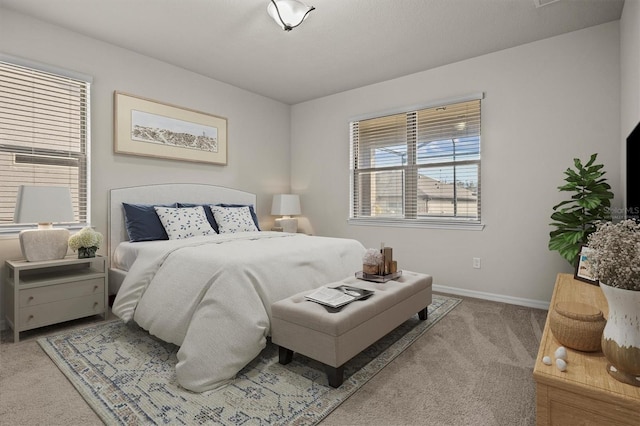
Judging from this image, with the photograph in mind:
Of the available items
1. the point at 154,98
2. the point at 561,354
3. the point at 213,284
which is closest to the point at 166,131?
the point at 154,98

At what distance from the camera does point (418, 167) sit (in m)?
4.14

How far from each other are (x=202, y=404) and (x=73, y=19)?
3.30 m

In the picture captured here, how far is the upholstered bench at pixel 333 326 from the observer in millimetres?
1818

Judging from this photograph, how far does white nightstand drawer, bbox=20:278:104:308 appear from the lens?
2494 mm

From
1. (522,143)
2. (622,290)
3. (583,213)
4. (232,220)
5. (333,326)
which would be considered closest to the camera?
(622,290)

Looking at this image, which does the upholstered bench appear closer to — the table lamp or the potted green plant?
the potted green plant

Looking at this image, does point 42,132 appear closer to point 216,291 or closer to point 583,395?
point 216,291

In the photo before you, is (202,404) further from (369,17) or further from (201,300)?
(369,17)

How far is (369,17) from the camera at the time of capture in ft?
9.38

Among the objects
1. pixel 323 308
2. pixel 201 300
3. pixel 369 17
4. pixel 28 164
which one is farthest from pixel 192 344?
pixel 369 17

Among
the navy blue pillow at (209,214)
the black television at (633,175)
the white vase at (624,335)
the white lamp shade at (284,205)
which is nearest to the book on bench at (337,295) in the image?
the white vase at (624,335)

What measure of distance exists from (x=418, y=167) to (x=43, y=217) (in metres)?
3.74

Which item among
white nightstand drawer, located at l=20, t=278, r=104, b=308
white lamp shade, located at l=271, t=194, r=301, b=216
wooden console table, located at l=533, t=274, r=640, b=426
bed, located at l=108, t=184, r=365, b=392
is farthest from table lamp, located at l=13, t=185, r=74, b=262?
wooden console table, located at l=533, t=274, r=640, b=426

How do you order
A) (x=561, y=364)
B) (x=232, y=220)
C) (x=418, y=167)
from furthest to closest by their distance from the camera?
(x=418, y=167) < (x=232, y=220) < (x=561, y=364)
